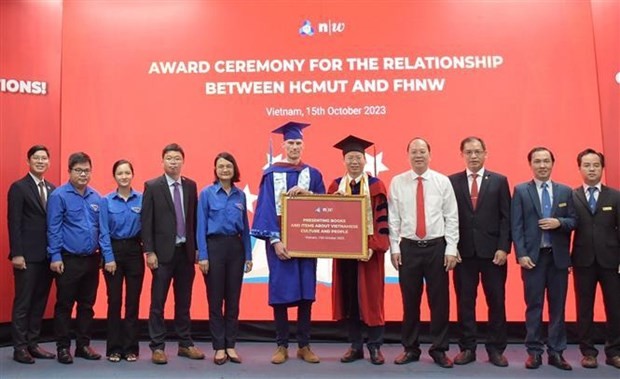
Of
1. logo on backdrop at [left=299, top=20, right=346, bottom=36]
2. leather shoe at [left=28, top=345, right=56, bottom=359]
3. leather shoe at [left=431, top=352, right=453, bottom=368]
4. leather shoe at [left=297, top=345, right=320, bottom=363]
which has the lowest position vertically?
leather shoe at [left=431, top=352, right=453, bottom=368]

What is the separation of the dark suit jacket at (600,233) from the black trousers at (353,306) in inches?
60.1

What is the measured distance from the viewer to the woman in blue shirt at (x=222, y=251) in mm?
3822

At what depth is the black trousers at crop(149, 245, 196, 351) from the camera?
3873 mm

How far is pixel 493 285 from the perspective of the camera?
12.5ft

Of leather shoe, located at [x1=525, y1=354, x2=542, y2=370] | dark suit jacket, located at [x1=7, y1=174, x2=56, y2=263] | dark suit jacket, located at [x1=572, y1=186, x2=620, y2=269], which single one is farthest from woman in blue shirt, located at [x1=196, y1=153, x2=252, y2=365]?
dark suit jacket, located at [x1=572, y1=186, x2=620, y2=269]

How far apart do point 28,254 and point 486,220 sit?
11.1ft

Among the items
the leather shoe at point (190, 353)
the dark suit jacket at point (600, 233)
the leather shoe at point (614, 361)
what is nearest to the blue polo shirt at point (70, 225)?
the leather shoe at point (190, 353)

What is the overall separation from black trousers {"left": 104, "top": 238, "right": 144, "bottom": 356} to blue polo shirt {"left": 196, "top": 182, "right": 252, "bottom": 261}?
498 millimetres

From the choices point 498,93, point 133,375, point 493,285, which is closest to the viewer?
point 133,375

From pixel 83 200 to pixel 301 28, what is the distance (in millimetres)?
2555

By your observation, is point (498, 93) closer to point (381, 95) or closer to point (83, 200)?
point (381, 95)

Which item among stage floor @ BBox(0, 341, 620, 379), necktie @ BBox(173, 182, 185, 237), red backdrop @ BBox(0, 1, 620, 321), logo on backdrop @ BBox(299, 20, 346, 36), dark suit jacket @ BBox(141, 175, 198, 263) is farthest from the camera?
logo on backdrop @ BBox(299, 20, 346, 36)

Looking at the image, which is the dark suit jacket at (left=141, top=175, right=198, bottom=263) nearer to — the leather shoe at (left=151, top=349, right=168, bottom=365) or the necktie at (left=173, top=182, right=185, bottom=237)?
the necktie at (left=173, top=182, right=185, bottom=237)

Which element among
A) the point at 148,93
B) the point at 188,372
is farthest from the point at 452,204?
the point at 148,93
